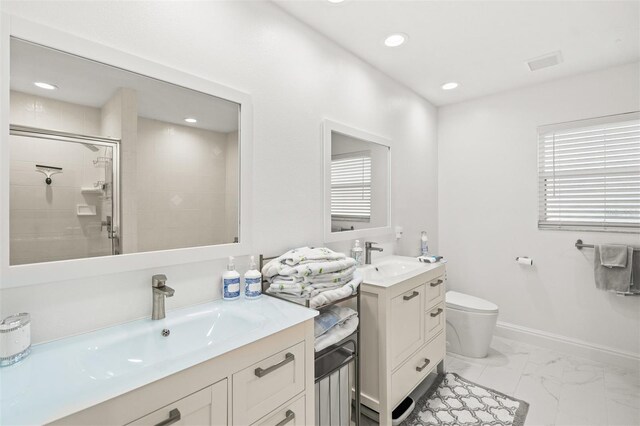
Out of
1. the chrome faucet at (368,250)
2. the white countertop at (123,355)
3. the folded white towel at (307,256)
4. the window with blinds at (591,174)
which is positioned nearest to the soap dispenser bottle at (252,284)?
the white countertop at (123,355)

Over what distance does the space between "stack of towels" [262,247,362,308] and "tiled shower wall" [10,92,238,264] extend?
0.97 feet

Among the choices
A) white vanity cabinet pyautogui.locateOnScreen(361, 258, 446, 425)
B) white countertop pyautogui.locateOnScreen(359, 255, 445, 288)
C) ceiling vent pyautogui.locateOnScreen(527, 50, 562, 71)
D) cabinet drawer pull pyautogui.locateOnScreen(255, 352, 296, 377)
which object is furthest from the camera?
ceiling vent pyautogui.locateOnScreen(527, 50, 562, 71)

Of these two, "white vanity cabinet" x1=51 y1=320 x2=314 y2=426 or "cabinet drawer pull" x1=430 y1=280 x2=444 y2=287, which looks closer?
"white vanity cabinet" x1=51 y1=320 x2=314 y2=426

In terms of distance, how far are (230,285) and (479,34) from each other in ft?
7.13

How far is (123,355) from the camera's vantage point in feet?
3.33

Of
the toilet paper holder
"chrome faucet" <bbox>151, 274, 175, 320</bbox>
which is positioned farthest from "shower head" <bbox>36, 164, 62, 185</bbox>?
the toilet paper holder

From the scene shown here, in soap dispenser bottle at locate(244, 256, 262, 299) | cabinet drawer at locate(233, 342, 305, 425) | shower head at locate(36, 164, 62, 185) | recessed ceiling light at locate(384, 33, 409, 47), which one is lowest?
cabinet drawer at locate(233, 342, 305, 425)

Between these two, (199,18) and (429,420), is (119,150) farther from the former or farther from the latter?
(429,420)

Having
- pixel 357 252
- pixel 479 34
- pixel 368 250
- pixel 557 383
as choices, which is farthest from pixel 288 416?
pixel 479 34

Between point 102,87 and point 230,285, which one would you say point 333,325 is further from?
point 102,87

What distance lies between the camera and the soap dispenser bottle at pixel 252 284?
1420 mm

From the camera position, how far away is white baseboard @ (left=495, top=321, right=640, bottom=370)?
7.97 ft

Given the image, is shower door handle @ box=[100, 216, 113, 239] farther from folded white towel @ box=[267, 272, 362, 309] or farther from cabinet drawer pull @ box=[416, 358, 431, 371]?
cabinet drawer pull @ box=[416, 358, 431, 371]

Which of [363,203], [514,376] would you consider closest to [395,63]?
[363,203]
